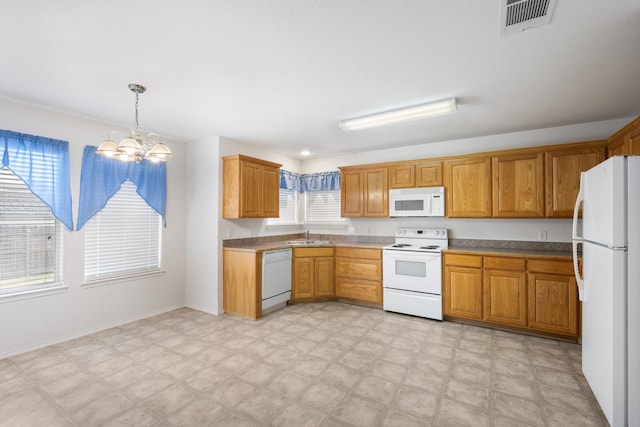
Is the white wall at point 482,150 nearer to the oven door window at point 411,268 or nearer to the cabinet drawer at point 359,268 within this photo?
the cabinet drawer at point 359,268

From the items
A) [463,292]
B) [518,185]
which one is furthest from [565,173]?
[463,292]

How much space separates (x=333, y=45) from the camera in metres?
2.07

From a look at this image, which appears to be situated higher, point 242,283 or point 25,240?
point 25,240

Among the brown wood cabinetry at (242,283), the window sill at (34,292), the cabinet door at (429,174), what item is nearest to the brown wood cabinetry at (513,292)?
the cabinet door at (429,174)

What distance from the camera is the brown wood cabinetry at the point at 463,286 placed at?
12.4 feet

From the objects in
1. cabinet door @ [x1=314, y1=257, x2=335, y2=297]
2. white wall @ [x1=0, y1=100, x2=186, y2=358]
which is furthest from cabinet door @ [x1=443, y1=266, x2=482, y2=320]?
white wall @ [x1=0, y1=100, x2=186, y2=358]

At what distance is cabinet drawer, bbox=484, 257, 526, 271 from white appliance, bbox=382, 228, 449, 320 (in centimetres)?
58

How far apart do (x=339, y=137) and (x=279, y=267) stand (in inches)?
85.3

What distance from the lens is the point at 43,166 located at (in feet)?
10.4

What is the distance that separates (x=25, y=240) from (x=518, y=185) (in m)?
5.80

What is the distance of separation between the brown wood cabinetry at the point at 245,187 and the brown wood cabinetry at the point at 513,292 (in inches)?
111

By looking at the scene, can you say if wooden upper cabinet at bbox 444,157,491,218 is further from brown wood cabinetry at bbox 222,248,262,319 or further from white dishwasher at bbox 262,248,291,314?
brown wood cabinetry at bbox 222,248,262,319

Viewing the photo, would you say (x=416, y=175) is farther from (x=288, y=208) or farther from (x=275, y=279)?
(x=275, y=279)

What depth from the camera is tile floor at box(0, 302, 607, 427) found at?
210 centimetres
